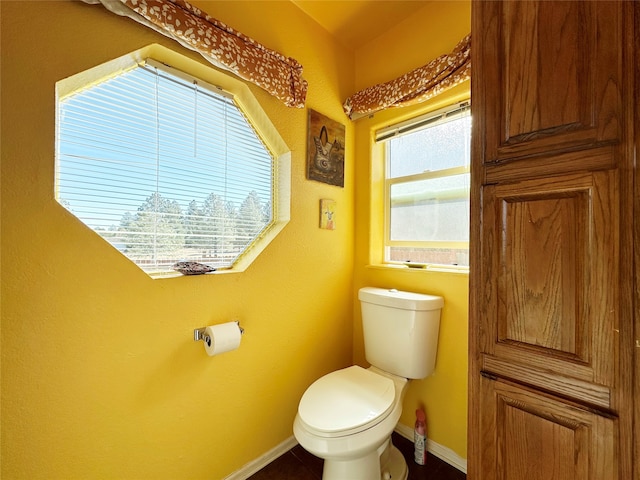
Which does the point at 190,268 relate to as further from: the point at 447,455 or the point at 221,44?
the point at 447,455

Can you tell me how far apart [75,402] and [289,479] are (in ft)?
3.30

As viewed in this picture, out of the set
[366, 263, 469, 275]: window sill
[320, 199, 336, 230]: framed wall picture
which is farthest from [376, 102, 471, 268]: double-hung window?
[320, 199, 336, 230]: framed wall picture

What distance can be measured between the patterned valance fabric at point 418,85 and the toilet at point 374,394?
1.06 m

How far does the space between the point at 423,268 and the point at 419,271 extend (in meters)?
0.05

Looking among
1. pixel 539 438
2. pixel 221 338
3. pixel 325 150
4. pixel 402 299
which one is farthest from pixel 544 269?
pixel 325 150

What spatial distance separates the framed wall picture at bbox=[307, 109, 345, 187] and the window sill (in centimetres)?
58

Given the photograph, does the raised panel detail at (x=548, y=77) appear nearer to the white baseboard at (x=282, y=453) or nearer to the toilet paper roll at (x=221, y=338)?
the toilet paper roll at (x=221, y=338)

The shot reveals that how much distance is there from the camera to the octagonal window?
1017 mm

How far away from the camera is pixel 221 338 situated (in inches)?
45.3

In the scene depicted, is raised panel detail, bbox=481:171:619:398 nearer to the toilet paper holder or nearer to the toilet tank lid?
the toilet tank lid

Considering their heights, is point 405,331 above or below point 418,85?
below

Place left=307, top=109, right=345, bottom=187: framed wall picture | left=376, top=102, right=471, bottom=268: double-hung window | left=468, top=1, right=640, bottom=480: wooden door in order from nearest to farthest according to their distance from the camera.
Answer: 1. left=468, top=1, right=640, bottom=480: wooden door
2. left=376, top=102, right=471, bottom=268: double-hung window
3. left=307, top=109, right=345, bottom=187: framed wall picture

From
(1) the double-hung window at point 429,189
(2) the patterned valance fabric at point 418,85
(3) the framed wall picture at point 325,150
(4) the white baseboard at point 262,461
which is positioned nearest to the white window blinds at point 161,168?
(3) the framed wall picture at point 325,150

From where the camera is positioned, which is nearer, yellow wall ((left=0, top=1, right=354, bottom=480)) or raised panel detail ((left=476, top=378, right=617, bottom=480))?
raised panel detail ((left=476, top=378, right=617, bottom=480))
